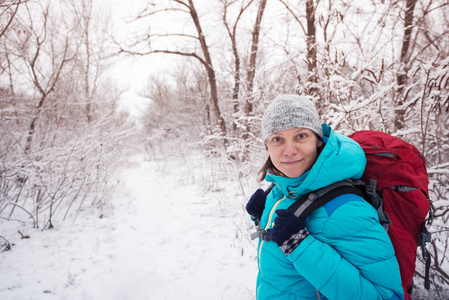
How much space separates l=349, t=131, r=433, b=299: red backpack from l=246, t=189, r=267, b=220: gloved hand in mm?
662

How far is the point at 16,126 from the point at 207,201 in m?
4.72

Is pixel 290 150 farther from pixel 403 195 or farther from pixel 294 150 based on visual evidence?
pixel 403 195

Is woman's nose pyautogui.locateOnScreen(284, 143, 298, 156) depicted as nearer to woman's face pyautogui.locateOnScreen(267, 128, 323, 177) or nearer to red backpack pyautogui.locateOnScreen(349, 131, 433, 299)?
woman's face pyautogui.locateOnScreen(267, 128, 323, 177)

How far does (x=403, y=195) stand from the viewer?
0.97 m

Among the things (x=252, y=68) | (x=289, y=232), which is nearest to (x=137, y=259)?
(x=289, y=232)

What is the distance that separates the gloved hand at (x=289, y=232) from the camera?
3.04 feet

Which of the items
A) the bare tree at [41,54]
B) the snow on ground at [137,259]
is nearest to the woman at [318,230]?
the snow on ground at [137,259]

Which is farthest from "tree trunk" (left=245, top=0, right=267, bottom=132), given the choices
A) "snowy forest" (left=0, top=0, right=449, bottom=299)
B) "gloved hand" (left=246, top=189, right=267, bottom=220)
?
"gloved hand" (left=246, top=189, right=267, bottom=220)

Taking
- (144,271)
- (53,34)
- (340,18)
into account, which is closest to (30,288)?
(144,271)

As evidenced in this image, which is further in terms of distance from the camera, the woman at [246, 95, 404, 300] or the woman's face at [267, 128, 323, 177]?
the woman's face at [267, 128, 323, 177]

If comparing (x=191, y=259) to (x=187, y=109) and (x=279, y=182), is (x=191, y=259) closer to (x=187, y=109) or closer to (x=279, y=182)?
(x=279, y=182)

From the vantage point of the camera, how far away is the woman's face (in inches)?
43.2

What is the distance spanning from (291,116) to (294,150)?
8.1 inches

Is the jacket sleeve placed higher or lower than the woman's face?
lower
